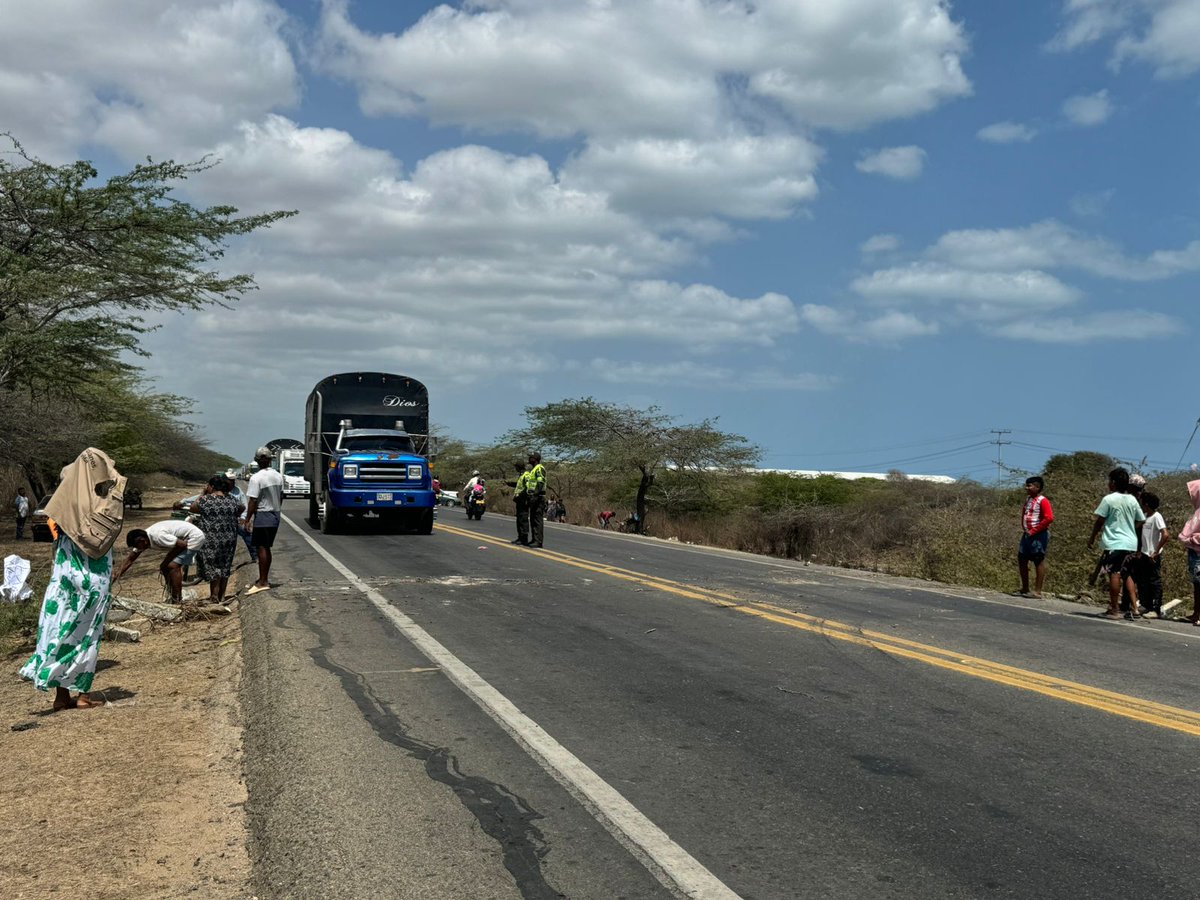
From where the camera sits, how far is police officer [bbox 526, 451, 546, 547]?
2161 cm

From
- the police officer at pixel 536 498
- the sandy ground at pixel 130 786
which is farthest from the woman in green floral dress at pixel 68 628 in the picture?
the police officer at pixel 536 498

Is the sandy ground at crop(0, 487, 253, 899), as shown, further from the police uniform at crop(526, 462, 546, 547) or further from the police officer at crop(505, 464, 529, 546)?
the police officer at crop(505, 464, 529, 546)

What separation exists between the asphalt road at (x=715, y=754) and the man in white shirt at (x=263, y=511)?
1973mm

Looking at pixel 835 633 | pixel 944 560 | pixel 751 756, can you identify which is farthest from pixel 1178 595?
pixel 751 756

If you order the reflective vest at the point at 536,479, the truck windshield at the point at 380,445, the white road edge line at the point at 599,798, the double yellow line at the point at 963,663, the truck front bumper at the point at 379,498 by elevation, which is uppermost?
the truck windshield at the point at 380,445

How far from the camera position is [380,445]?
25.0 metres

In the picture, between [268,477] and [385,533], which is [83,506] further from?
[385,533]

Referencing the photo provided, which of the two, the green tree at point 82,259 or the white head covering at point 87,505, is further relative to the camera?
the green tree at point 82,259

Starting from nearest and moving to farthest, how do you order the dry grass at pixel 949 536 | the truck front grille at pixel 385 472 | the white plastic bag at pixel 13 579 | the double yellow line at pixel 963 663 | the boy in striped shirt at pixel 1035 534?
1. the double yellow line at pixel 963 663
2. the white plastic bag at pixel 13 579
3. the boy in striped shirt at pixel 1035 534
4. the dry grass at pixel 949 536
5. the truck front grille at pixel 385 472

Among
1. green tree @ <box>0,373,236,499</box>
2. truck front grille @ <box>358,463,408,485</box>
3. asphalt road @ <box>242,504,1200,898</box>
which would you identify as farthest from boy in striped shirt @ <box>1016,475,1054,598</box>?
green tree @ <box>0,373,236,499</box>

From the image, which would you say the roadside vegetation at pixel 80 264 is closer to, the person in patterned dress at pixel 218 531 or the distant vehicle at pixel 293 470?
the person in patterned dress at pixel 218 531

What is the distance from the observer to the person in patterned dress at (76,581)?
7457mm

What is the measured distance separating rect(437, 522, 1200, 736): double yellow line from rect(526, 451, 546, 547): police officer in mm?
7211

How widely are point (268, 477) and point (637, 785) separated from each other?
9.40 metres
